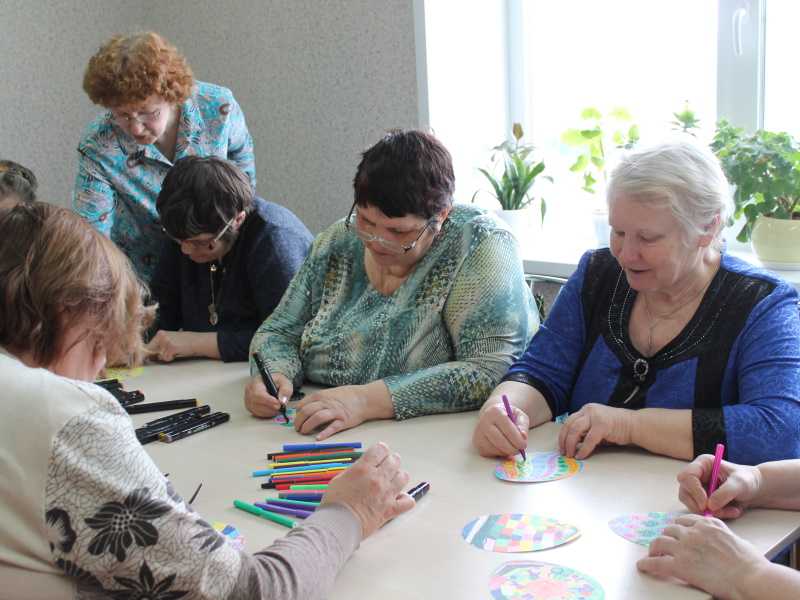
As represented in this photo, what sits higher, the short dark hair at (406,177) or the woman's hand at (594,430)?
the short dark hair at (406,177)

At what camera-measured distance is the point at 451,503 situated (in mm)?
1482

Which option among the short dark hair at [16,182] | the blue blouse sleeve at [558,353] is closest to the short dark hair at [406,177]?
the blue blouse sleeve at [558,353]

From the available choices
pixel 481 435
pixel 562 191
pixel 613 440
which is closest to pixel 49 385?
pixel 481 435

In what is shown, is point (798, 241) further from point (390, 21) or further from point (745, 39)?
point (390, 21)

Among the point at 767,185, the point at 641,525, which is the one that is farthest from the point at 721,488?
the point at 767,185

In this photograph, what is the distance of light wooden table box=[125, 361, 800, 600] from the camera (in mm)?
1235

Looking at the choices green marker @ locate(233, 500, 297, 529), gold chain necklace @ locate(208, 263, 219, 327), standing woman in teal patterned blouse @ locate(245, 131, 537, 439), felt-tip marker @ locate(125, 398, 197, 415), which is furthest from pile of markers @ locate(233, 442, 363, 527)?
gold chain necklace @ locate(208, 263, 219, 327)

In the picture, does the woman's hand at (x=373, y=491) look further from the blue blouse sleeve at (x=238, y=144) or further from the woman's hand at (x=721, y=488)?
the blue blouse sleeve at (x=238, y=144)

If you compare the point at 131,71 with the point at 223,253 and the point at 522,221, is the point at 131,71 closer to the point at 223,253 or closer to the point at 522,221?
the point at 223,253

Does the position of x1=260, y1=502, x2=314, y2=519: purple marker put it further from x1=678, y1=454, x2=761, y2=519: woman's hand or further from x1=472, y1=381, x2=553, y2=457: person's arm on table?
x1=678, y1=454, x2=761, y2=519: woman's hand

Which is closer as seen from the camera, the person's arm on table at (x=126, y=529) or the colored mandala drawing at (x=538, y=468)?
the person's arm on table at (x=126, y=529)

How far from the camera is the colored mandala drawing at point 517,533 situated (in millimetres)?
1311

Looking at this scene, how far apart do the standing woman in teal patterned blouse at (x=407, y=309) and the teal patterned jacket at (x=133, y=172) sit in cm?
86

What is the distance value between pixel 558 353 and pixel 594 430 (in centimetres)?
32
